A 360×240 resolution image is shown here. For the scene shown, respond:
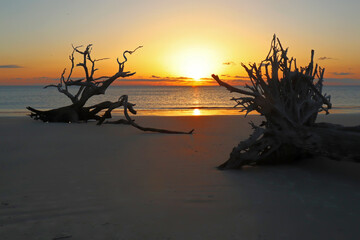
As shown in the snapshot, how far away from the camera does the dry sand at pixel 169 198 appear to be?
10.6ft

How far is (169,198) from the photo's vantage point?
13.7ft

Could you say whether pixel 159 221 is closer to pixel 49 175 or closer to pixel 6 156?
pixel 49 175

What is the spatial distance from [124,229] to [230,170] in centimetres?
268

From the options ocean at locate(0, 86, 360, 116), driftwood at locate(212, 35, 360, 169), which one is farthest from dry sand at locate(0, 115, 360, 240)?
ocean at locate(0, 86, 360, 116)

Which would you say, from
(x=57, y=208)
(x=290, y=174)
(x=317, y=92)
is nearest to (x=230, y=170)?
(x=290, y=174)

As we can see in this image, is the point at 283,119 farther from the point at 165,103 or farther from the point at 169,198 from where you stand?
the point at 165,103

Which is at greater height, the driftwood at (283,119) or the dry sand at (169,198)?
the driftwood at (283,119)

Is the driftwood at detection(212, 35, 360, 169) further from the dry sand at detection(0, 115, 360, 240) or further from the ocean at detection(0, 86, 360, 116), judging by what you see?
the ocean at detection(0, 86, 360, 116)

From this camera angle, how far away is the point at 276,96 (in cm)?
566

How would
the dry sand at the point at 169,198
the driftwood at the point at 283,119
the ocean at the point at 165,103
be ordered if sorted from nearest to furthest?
1. the dry sand at the point at 169,198
2. the driftwood at the point at 283,119
3. the ocean at the point at 165,103

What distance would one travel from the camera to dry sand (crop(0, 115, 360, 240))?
3238 millimetres

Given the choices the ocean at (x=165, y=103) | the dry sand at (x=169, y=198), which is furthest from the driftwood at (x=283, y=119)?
the ocean at (x=165, y=103)

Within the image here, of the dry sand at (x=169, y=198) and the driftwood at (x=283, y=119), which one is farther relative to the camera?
the driftwood at (x=283, y=119)

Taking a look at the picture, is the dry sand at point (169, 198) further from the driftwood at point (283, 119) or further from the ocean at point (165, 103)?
the ocean at point (165, 103)
